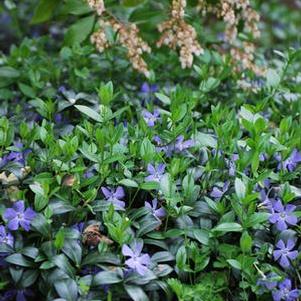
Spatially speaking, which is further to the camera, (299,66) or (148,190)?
(299,66)

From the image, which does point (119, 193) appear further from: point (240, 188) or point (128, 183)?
point (240, 188)

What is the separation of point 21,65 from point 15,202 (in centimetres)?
123

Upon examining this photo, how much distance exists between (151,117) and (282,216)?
2.10ft

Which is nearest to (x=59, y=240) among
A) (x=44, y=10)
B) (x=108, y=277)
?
(x=108, y=277)

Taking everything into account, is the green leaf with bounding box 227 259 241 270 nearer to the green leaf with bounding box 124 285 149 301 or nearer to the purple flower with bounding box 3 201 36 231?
the green leaf with bounding box 124 285 149 301

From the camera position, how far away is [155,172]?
6.45ft

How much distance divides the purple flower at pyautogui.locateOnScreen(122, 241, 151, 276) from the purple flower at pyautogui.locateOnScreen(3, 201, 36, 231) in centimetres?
28

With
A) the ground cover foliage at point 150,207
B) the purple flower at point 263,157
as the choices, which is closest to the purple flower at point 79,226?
the ground cover foliage at point 150,207

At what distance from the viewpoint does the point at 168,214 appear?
1.89m

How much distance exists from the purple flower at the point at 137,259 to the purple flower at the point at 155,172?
0.24 metres

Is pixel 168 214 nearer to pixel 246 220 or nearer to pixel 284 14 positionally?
pixel 246 220

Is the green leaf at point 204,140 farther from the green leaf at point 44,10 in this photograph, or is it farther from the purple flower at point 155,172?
the green leaf at point 44,10

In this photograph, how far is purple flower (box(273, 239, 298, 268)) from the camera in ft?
6.17

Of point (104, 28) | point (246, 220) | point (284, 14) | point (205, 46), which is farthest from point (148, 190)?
point (284, 14)
